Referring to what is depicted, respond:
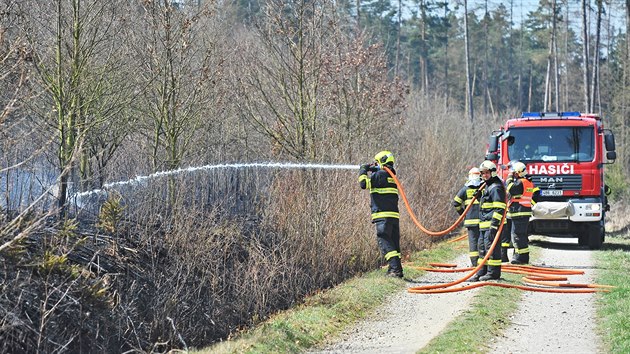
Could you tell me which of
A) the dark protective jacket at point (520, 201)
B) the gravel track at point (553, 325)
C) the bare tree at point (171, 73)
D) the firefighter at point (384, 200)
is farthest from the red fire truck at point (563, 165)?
the bare tree at point (171, 73)

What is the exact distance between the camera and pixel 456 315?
11.5 meters

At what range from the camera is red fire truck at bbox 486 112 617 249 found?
64.9ft

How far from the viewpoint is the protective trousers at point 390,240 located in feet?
46.6

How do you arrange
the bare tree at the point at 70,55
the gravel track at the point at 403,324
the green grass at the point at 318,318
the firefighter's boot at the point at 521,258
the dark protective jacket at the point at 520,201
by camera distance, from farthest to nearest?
the firefighter's boot at the point at 521,258, the dark protective jacket at the point at 520,201, the bare tree at the point at 70,55, the green grass at the point at 318,318, the gravel track at the point at 403,324

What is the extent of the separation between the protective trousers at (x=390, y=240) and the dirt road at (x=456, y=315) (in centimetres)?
40

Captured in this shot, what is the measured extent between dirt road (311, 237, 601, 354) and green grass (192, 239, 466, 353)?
0.80ft

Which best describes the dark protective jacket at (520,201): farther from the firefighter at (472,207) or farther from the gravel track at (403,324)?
the gravel track at (403,324)

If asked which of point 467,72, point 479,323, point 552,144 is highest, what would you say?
point 467,72

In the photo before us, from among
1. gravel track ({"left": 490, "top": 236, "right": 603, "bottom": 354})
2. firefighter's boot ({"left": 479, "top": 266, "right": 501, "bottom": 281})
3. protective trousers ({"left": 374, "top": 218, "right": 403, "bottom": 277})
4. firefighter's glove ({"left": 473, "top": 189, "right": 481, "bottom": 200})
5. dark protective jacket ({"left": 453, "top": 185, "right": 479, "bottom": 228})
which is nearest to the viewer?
gravel track ({"left": 490, "top": 236, "right": 603, "bottom": 354})

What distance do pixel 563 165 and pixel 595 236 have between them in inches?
70.7

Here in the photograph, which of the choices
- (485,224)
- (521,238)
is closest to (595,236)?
(521,238)

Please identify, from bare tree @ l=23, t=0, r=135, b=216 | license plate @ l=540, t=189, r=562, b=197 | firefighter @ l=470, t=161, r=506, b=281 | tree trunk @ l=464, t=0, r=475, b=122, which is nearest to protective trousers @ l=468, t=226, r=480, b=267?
firefighter @ l=470, t=161, r=506, b=281

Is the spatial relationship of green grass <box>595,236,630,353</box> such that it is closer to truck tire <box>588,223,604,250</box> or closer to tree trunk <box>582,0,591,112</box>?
truck tire <box>588,223,604,250</box>

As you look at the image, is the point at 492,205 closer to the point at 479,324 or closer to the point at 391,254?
the point at 391,254
